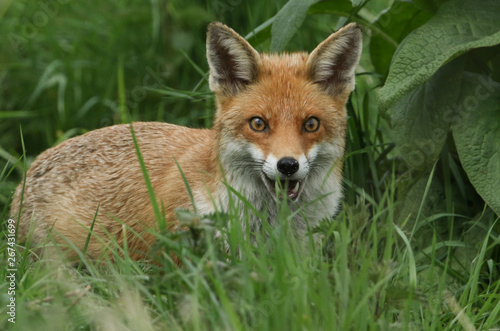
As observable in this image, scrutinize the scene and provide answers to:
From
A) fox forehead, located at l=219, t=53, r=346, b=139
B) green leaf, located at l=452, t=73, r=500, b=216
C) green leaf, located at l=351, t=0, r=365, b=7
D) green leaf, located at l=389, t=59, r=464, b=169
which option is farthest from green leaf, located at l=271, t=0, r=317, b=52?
green leaf, located at l=452, t=73, r=500, b=216

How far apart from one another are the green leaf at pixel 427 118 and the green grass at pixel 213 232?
28cm

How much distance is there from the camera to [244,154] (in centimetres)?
439

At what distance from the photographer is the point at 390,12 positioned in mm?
5047

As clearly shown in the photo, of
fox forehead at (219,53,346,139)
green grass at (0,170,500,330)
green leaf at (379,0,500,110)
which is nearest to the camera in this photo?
green grass at (0,170,500,330)

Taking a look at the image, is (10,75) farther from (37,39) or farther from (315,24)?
(315,24)

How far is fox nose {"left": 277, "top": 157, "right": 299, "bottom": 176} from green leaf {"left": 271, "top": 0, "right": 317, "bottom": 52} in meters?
1.00

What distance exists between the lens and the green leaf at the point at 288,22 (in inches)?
181

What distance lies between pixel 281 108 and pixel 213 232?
1.29 metres

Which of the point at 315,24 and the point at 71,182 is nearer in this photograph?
the point at 71,182

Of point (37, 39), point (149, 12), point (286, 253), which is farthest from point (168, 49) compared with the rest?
point (286, 253)

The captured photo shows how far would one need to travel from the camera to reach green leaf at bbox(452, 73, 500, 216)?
4332 mm

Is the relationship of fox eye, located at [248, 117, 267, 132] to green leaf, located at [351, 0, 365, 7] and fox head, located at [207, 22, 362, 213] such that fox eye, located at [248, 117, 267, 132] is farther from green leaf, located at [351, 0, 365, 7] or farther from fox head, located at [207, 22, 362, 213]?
green leaf, located at [351, 0, 365, 7]

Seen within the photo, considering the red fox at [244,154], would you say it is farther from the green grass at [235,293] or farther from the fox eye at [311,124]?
the green grass at [235,293]

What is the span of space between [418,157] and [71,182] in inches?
106
